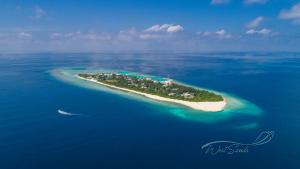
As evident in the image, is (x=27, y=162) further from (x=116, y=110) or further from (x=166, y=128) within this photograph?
(x=116, y=110)

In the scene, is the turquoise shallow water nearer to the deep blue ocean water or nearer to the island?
the deep blue ocean water

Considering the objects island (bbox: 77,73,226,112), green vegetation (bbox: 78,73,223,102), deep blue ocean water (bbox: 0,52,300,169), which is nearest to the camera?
deep blue ocean water (bbox: 0,52,300,169)

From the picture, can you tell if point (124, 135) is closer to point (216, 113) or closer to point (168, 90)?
point (216, 113)

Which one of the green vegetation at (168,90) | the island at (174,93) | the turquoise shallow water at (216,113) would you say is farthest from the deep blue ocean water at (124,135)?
the green vegetation at (168,90)

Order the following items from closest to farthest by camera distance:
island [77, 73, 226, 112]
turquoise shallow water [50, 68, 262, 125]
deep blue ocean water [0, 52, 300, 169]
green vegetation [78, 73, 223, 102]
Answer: deep blue ocean water [0, 52, 300, 169] → turquoise shallow water [50, 68, 262, 125] → island [77, 73, 226, 112] → green vegetation [78, 73, 223, 102]

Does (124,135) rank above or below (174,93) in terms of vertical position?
below

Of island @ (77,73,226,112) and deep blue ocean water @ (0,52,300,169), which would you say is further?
island @ (77,73,226,112)

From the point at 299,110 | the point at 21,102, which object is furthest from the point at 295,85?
the point at 21,102

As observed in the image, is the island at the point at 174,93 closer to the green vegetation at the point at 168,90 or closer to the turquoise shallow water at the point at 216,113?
the green vegetation at the point at 168,90

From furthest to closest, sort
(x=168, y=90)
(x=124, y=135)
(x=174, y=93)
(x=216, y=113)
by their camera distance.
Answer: (x=168, y=90) < (x=174, y=93) < (x=216, y=113) < (x=124, y=135)

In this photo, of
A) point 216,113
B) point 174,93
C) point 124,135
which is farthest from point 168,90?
point 124,135

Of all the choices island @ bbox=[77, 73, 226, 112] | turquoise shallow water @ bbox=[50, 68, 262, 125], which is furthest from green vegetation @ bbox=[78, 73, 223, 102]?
turquoise shallow water @ bbox=[50, 68, 262, 125]
